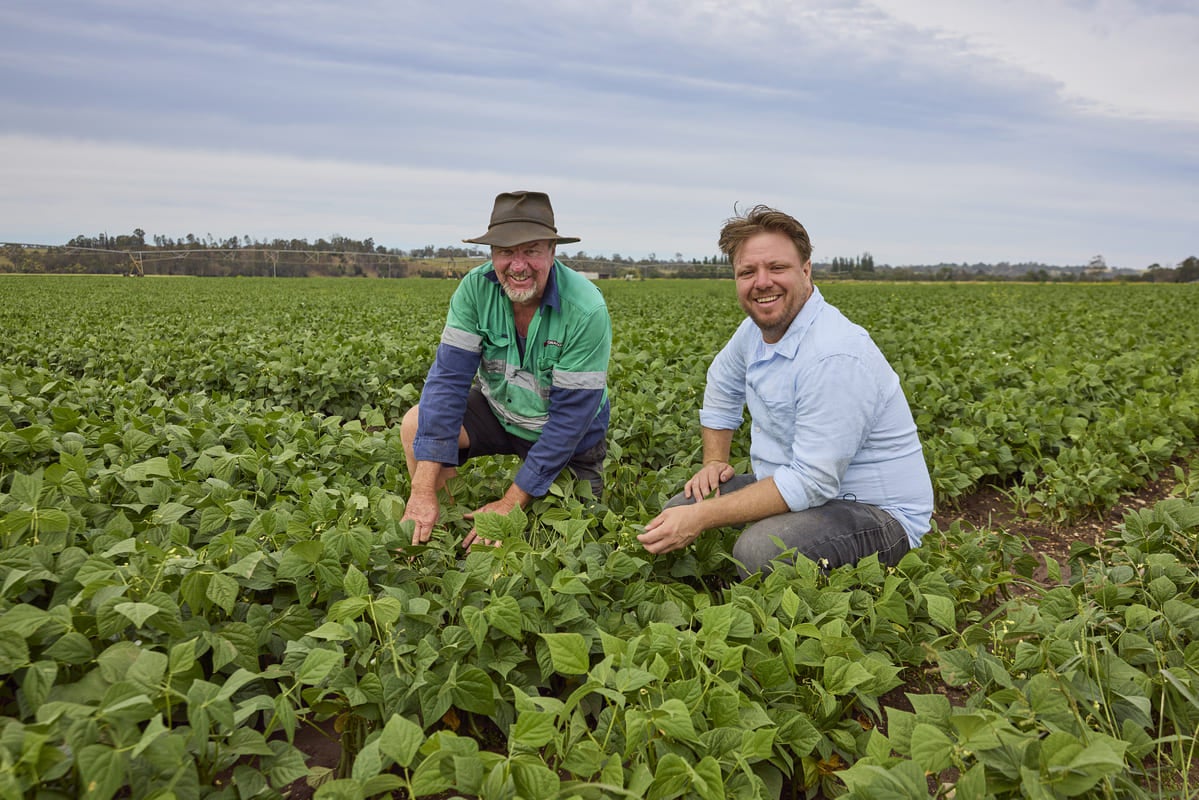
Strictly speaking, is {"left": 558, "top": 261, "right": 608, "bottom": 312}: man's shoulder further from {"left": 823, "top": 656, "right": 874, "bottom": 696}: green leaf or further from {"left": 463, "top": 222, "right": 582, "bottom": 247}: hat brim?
{"left": 823, "top": 656, "right": 874, "bottom": 696}: green leaf

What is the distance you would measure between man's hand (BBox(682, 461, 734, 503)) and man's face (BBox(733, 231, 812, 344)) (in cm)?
77

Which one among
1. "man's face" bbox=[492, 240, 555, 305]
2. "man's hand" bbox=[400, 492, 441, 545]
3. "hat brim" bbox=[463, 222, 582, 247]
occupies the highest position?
"hat brim" bbox=[463, 222, 582, 247]

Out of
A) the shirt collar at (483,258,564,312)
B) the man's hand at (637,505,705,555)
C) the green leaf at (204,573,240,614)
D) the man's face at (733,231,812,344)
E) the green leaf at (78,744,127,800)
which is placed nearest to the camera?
the green leaf at (78,744,127,800)

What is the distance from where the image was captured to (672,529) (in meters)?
2.66

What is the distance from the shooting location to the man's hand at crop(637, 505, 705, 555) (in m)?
2.65

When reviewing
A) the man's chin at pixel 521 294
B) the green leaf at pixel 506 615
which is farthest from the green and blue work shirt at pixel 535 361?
the green leaf at pixel 506 615

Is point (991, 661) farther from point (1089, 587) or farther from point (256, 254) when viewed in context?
point (256, 254)

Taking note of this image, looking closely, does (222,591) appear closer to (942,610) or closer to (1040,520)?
(942,610)

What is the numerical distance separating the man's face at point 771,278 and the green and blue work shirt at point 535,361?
0.66 m

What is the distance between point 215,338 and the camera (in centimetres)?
966

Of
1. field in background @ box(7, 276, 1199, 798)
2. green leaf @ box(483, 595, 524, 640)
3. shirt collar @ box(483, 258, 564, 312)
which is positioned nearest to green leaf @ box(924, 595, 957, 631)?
field in background @ box(7, 276, 1199, 798)

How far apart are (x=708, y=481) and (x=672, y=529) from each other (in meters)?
0.74

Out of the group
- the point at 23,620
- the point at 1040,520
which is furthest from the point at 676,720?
the point at 1040,520

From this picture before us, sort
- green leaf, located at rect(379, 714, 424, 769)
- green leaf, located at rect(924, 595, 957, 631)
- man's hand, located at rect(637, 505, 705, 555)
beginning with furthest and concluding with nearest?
man's hand, located at rect(637, 505, 705, 555) → green leaf, located at rect(924, 595, 957, 631) → green leaf, located at rect(379, 714, 424, 769)
